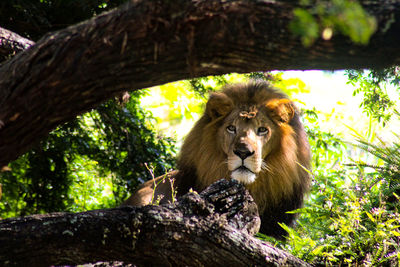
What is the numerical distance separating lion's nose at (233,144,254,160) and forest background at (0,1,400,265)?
2.42 ft

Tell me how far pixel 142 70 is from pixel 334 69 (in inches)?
39.8

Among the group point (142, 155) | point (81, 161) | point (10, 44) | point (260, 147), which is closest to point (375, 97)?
point (260, 147)

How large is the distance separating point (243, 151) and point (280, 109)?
80 centimetres

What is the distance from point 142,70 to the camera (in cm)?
290

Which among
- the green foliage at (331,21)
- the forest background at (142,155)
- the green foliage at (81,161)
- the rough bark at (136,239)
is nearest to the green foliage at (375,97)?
the forest background at (142,155)

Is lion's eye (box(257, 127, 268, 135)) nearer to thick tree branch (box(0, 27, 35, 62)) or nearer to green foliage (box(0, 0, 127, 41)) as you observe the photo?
green foliage (box(0, 0, 127, 41))

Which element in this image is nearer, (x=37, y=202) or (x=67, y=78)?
(x=67, y=78)

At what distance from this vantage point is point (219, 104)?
580 centimetres

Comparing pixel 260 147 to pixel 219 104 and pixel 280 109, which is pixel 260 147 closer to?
pixel 280 109

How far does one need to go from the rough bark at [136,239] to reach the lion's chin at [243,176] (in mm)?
1622

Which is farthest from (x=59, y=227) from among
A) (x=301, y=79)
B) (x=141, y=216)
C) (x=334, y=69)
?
(x=301, y=79)

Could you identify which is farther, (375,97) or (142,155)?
(142,155)

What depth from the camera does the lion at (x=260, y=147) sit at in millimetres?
5613

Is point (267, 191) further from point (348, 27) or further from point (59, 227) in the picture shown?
point (348, 27)
